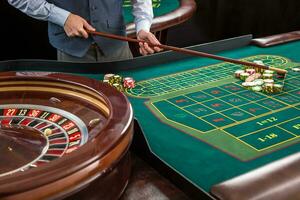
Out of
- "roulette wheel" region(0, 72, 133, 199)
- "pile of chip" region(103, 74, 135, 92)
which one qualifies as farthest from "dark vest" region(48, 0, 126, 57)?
"roulette wheel" region(0, 72, 133, 199)

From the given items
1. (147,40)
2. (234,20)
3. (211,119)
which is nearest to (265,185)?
(211,119)

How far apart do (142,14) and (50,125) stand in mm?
1457

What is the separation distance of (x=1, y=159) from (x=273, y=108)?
117 centimetres

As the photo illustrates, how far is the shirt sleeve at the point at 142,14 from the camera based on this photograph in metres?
2.55

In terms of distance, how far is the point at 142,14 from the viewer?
261 cm

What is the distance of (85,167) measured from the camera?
0.90 m

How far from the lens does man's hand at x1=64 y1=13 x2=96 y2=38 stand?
221 centimetres

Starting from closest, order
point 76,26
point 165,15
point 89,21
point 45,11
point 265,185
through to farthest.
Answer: point 265,185 → point 76,26 → point 45,11 → point 89,21 → point 165,15

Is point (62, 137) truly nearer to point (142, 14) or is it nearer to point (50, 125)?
point (50, 125)

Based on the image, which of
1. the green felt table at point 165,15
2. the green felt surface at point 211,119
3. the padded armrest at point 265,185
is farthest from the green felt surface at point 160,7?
the padded armrest at point 265,185

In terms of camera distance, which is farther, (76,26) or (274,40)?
(274,40)

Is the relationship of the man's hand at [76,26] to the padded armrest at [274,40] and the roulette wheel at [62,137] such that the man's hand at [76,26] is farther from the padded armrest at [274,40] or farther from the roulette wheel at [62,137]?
the padded armrest at [274,40]

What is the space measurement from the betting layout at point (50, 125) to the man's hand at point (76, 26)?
0.86 meters

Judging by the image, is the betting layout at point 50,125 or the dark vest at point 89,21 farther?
the dark vest at point 89,21
